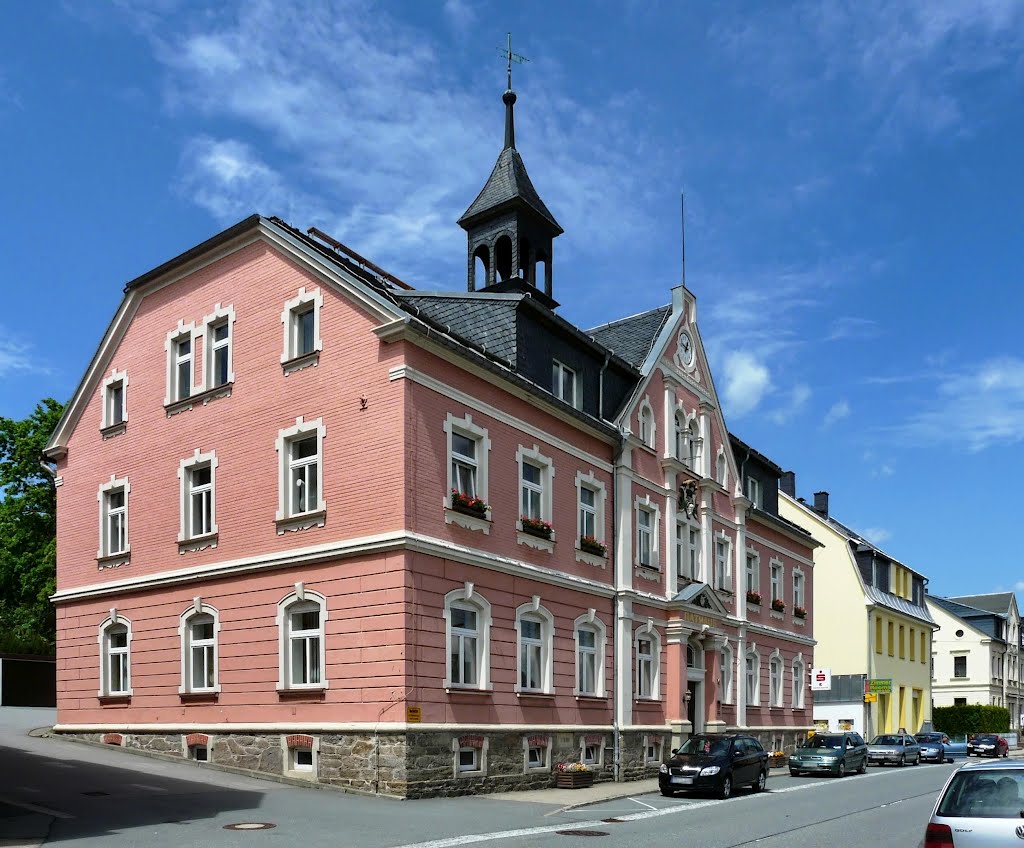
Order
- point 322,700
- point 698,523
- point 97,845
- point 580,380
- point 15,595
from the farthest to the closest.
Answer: point 15,595
point 698,523
point 580,380
point 322,700
point 97,845

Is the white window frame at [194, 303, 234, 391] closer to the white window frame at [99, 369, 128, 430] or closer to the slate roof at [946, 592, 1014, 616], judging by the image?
the white window frame at [99, 369, 128, 430]

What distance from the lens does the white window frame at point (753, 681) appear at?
39750 mm

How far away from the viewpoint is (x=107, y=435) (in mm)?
30641

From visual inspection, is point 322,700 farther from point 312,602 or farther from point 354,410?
point 354,410

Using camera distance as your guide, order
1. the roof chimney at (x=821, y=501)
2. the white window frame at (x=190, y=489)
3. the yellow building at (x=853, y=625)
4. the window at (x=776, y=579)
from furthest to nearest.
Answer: the roof chimney at (x=821, y=501), the yellow building at (x=853, y=625), the window at (x=776, y=579), the white window frame at (x=190, y=489)

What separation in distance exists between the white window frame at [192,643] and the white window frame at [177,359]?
5227mm

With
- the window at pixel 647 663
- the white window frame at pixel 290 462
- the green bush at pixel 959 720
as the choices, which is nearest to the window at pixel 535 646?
the window at pixel 647 663

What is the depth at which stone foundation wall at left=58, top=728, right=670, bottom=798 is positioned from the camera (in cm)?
2200

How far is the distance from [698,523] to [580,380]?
853 centimetres

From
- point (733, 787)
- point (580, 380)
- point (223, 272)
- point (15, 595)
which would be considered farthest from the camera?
point (15, 595)

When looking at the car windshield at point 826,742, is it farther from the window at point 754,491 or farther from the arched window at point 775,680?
the window at point 754,491

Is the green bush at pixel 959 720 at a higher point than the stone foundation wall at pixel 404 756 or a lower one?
lower

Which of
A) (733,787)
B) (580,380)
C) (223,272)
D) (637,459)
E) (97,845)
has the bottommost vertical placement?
(733,787)

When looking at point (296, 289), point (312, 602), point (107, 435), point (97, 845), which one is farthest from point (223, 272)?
point (97, 845)
